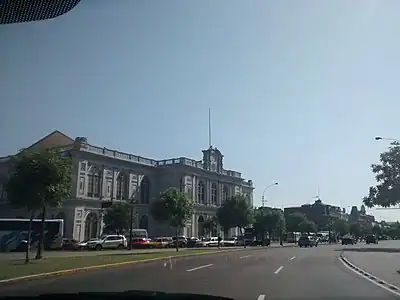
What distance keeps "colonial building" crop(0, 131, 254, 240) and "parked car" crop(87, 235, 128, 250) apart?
7.57 meters

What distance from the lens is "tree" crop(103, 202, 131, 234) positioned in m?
69.2

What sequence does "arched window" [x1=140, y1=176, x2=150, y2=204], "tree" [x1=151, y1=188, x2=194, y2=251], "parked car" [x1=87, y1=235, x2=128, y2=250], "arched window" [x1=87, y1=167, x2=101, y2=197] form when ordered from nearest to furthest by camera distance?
"parked car" [x1=87, y1=235, x2=128, y2=250]
"tree" [x1=151, y1=188, x2=194, y2=251]
"arched window" [x1=87, y1=167, x2=101, y2=197]
"arched window" [x1=140, y1=176, x2=150, y2=204]

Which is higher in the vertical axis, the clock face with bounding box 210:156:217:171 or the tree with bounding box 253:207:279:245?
the clock face with bounding box 210:156:217:171

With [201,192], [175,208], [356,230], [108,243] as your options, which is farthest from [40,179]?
[356,230]

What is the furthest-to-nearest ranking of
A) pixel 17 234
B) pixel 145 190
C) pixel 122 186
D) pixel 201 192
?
pixel 201 192 < pixel 145 190 < pixel 122 186 < pixel 17 234

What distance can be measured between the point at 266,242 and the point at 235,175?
29180 mm

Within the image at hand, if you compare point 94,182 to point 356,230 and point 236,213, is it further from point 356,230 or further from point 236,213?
point 356,230

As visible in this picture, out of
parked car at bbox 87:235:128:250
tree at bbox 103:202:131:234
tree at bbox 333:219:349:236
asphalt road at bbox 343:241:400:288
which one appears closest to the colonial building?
tree at bbox 103:202:131:234

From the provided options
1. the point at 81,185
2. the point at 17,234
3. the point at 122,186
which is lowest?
the point at 17,234

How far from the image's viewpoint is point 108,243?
2290 inches

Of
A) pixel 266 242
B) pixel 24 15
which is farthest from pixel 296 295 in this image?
pixel 266 242

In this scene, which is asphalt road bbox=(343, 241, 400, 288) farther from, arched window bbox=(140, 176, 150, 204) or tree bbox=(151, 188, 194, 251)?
arched window bbox=(140, 176, 150, 204)

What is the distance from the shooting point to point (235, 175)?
111 metres

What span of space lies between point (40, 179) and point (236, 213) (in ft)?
204
